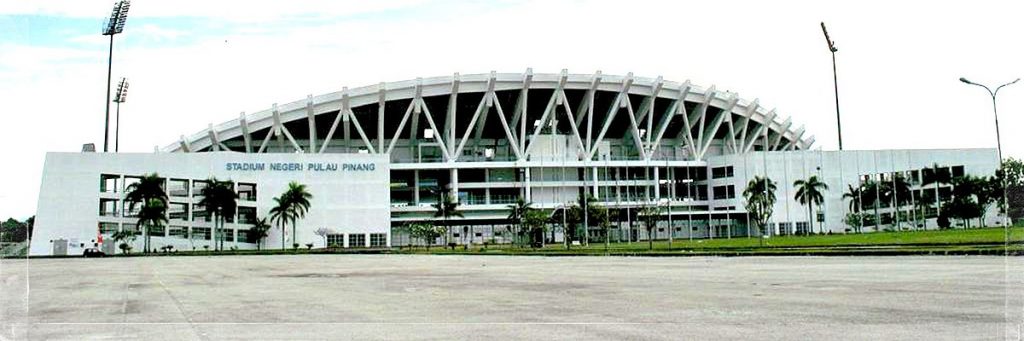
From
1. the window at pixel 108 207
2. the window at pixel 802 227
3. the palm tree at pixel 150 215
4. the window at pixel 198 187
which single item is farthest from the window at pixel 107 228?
the window at pixel 802 227

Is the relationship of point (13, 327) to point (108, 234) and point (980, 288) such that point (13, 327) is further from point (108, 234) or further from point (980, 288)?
point (108, 234)

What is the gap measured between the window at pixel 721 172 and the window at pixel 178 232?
6516 cm

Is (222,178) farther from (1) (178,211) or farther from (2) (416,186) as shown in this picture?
(2) (416,186)

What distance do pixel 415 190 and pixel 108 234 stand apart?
36737 millimetres

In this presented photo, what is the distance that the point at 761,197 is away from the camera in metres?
102

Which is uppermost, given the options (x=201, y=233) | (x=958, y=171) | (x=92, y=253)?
(x=958, y=171)

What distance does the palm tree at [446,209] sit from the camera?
10744cm

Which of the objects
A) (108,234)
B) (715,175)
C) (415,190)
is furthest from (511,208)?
(108,234)

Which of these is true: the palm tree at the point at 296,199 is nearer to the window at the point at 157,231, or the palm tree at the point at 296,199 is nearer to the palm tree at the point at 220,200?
the palm tree at the point at 220,200

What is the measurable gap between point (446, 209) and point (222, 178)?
82.6ft

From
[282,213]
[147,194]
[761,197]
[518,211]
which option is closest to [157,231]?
[147,194]

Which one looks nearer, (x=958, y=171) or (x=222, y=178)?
(x=222, y=178)

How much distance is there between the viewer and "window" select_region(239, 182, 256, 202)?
101 m

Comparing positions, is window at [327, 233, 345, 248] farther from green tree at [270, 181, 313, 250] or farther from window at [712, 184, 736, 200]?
window at [712, 184, 736, 200]
